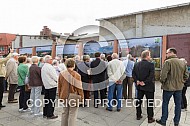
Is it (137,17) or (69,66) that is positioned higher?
(137,17)

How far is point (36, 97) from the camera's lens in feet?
13.8

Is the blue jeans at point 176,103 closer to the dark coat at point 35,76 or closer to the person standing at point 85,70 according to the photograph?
the person standing at point 85,70

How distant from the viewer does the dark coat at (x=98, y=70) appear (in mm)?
5082

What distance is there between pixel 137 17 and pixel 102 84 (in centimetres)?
1135

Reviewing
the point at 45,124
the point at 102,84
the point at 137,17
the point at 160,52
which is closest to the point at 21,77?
the point at 45,124

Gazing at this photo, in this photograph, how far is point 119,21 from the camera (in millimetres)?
16391

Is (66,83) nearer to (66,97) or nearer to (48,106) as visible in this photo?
(66,97)

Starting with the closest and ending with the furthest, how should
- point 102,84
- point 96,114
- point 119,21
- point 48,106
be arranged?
point 48,106 → point 96,114 → point 102,84 → point 119,21

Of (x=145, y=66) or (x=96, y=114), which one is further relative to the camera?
(x=96, y=114)

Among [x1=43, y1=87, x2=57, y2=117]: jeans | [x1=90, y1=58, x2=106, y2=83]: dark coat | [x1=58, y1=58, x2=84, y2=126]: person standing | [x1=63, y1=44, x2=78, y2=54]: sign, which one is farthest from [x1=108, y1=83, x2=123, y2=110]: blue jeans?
[x1=63, y1=44, x2=78, y2=54]: sign

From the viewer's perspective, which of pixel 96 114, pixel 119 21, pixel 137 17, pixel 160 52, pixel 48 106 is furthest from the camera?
pixel 119 21

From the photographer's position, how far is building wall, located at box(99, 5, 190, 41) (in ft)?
41.5

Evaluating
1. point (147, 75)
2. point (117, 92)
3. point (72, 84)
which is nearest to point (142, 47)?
point (117, 92)

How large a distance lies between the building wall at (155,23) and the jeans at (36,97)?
1239 cm
